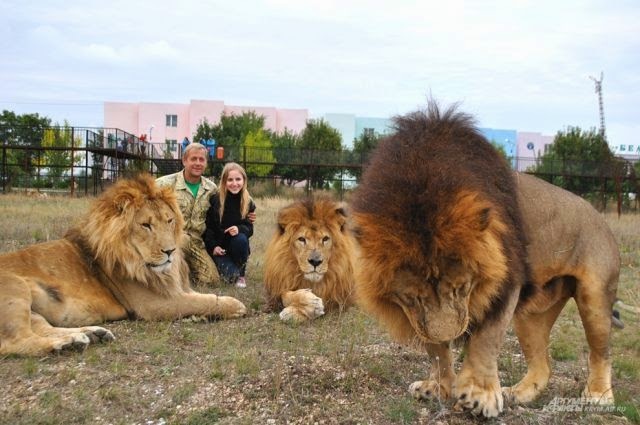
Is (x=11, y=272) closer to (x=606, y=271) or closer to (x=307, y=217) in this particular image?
(x=307, y=217)

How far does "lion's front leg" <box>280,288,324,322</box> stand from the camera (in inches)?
199

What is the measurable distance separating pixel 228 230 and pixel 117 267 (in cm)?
206

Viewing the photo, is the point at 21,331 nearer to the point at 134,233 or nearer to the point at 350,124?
the point at 134,233

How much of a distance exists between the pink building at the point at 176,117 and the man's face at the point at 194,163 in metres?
49.6

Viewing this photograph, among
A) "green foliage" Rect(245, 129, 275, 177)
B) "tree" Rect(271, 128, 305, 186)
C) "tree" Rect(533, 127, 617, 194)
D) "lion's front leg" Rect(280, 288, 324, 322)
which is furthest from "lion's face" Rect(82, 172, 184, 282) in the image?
"tree" Rect(533, 127, 617, 194)

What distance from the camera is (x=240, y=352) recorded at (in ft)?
13.3

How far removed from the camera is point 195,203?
697 cm

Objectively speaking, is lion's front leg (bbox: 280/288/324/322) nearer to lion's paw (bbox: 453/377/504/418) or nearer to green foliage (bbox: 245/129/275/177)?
lion's paw (bbox: 453/377/504/418)

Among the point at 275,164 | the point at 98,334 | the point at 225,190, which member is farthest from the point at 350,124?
the point at 98,334

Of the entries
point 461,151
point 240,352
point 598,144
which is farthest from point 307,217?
point 598,144

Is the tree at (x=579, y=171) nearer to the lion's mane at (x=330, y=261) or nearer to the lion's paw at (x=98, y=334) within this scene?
the lion's mane at (x=330, y=261)

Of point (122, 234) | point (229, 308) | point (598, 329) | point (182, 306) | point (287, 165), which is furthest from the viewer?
point (287, 165)

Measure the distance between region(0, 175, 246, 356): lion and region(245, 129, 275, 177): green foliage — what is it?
59.0ft

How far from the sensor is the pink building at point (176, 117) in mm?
56625
